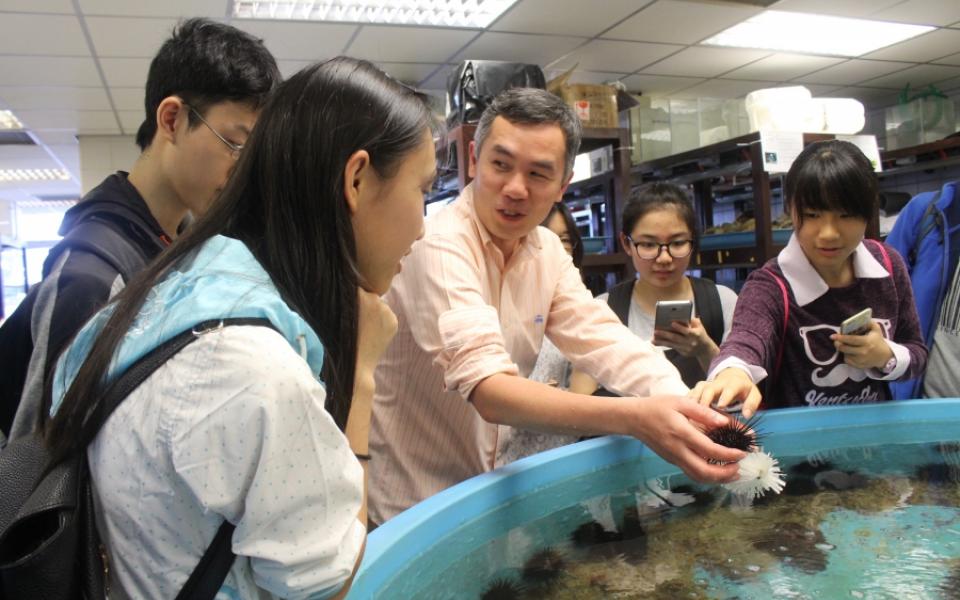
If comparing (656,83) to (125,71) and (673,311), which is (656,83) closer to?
(125,71)

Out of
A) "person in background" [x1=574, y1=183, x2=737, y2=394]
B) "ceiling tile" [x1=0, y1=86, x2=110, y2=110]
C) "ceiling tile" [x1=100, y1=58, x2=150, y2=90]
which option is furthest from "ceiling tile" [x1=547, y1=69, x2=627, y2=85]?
"person in background" [x1=574, y1=183, x2=737, y2=394]

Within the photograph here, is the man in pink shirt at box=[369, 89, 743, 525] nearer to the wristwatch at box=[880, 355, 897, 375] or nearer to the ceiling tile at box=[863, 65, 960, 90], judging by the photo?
the wristwatch at box=[880, 355, 897, 375]

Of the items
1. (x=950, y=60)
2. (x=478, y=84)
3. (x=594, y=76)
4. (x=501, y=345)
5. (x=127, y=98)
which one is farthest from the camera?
(x=950, y=60)

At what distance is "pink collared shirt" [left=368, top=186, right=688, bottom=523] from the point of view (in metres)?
1.21

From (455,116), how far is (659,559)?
221 cm

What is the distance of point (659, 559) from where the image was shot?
1062mm

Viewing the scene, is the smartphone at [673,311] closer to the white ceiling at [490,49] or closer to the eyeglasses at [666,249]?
the eyeglasses at [666,249]

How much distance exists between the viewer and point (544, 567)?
1043mm

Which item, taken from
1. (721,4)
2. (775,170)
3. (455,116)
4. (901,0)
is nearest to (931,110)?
(901,0)

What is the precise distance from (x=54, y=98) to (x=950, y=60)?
769 centimetres

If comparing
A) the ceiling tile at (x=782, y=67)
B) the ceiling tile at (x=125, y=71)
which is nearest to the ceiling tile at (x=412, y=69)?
the ceiling tile at (x=125, y=71)

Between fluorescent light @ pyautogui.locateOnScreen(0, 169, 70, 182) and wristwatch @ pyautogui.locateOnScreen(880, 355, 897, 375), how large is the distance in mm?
9471

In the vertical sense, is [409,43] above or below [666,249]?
above

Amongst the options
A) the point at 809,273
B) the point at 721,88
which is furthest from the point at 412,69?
the point at 809,273
